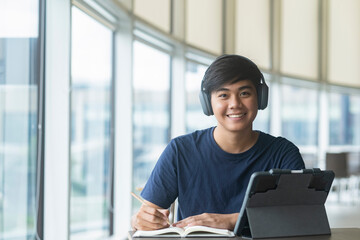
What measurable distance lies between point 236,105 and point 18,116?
5.37 feet

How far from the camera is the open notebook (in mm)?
1683

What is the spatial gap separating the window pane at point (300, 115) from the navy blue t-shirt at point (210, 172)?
7.79 meters

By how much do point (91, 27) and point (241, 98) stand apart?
2.79m

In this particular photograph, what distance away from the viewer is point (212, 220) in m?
1.81

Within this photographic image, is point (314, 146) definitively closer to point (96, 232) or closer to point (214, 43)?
point (214, 43)

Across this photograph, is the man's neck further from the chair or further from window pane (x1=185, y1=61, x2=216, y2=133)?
the chair

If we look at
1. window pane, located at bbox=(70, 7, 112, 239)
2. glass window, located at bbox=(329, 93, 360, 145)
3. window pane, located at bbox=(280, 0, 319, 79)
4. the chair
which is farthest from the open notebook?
glass window, located at bbox=(329, 93, 360, 145)

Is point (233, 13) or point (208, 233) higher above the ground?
point (233, 13)

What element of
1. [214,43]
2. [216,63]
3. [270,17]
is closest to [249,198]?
[216,63]

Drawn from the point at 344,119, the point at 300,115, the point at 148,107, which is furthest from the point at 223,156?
the point at 344,119

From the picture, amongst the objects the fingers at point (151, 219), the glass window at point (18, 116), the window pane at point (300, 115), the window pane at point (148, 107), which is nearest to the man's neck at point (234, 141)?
the fingers at point (151, 219)

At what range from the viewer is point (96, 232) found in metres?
4.62

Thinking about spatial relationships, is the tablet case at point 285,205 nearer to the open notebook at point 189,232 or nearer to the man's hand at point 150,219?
the open notebook at point 189,232

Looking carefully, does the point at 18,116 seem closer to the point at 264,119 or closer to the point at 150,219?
the point at 150,219
